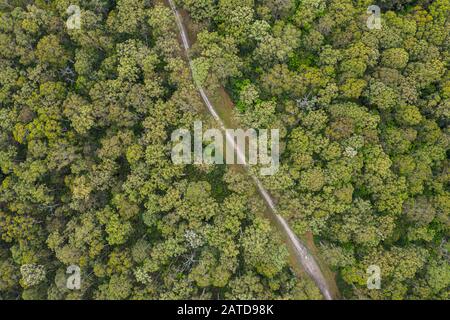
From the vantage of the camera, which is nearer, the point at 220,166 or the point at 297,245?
the point at 297,245

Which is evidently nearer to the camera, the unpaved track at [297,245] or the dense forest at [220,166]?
the dense forest at [220,166]

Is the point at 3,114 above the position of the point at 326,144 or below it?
above

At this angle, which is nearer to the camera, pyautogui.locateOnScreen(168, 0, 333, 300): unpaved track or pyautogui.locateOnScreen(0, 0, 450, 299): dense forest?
pyautogui.locateOnScreen(0, 0, 450, 299): dense forest

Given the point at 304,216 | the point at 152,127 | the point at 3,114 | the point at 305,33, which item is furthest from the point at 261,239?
the point at 3,114

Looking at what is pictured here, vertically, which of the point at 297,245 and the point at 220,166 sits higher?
the point at 220,166

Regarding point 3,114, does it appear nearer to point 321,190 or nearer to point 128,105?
point 128,105
